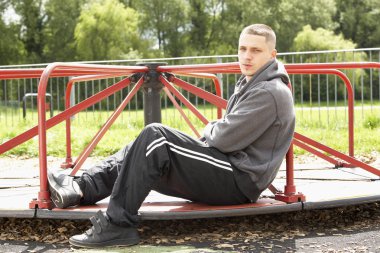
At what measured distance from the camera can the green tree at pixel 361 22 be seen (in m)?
39.1

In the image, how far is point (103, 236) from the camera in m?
3.52

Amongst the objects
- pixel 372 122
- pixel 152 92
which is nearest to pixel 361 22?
pixel 372 122

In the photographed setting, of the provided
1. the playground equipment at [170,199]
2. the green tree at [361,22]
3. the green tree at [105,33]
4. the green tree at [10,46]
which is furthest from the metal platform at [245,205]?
the green tree at [361,22]

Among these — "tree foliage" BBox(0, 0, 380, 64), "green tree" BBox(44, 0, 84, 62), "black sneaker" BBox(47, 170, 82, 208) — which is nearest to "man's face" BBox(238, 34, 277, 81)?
"black sneaker" BBox(47, 170, 82, 208)

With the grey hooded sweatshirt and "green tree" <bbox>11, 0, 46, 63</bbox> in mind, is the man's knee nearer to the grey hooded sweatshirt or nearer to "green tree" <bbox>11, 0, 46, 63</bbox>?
the grey hooded sweatshirt

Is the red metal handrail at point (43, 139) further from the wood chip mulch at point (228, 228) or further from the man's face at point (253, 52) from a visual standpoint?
the man's face at point (253, 52)

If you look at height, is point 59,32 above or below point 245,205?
above

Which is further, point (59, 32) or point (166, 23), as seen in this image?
point (166, 23)

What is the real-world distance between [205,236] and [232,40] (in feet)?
123

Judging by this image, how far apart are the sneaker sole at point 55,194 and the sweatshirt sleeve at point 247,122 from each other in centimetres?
96

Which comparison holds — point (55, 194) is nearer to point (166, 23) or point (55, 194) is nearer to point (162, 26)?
point (166, 23)

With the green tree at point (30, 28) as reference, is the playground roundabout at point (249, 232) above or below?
below

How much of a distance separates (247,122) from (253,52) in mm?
427

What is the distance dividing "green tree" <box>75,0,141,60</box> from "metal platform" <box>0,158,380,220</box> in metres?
31.5
